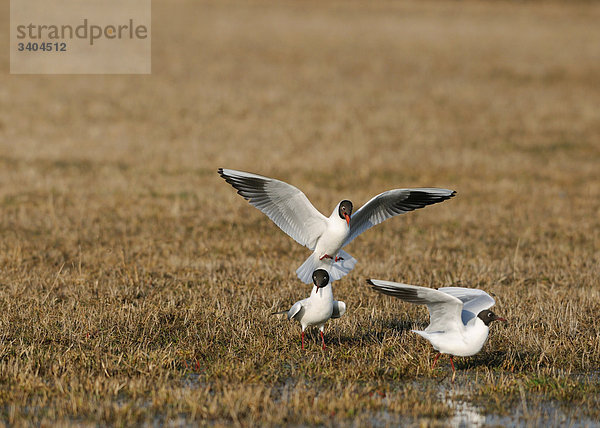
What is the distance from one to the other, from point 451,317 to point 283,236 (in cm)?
654

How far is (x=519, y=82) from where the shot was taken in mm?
32625

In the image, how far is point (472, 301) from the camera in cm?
749

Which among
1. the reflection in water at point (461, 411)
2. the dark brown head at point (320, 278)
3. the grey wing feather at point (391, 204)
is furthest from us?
the grey wing feather at point (391, 204)

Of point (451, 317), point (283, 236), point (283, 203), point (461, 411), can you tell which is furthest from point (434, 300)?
point (283, 236)

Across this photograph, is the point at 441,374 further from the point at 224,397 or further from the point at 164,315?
the point at 164,315

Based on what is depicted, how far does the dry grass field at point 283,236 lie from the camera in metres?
6.75

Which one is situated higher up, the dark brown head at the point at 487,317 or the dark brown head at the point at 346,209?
the dark brown head at the point at 346,209

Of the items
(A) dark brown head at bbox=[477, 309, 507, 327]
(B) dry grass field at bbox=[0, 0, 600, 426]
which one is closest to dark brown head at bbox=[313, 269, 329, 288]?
(B) dry grass field at bbox=[0, 0, 600, 426]

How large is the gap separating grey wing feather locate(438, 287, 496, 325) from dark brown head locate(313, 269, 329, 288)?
3.69ft

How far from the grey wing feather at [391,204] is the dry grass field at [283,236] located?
106 centimetres

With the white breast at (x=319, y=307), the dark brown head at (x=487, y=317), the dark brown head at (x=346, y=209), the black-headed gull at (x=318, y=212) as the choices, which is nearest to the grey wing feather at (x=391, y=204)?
the black-headed gull at (x=318, y=212)

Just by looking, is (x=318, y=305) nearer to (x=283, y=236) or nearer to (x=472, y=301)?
(x=472, y=301)

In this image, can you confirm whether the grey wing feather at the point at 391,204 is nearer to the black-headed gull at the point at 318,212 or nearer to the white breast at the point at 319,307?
the black-headed gull at the point at 318,212

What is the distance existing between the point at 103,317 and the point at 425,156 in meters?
14.7
